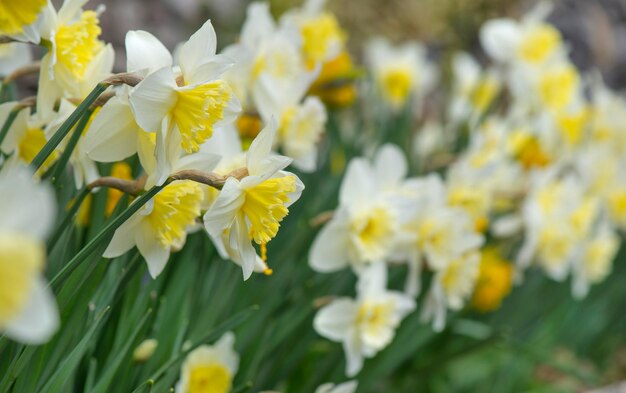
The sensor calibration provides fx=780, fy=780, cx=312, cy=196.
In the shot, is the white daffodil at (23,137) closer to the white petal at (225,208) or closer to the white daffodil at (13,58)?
the white daffodil at (13,58)

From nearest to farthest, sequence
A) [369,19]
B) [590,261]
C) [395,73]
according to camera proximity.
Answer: [590,261], [395,73], [369,19]

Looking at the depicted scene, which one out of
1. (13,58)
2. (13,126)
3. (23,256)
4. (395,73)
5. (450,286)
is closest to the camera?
(23,256)

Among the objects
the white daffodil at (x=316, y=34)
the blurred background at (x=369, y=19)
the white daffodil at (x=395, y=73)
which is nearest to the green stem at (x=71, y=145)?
the white daffodil at (x=316, y=34)

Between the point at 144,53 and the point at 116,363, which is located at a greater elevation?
the point at 144,53

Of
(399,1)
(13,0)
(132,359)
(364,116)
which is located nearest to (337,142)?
(364,116)

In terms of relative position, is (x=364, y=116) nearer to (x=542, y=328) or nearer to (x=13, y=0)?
(x=542, y=328)

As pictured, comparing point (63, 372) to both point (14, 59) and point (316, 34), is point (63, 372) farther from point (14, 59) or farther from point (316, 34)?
point (316, 34)

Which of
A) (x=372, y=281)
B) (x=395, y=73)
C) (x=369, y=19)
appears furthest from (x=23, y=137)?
(x=369, y=19)
